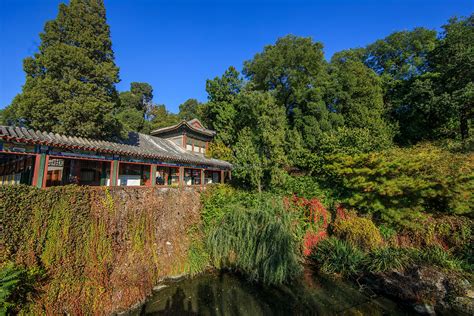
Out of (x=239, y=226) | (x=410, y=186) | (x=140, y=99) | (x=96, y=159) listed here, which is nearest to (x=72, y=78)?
(x=96, y=159)

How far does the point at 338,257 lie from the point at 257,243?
383 cm

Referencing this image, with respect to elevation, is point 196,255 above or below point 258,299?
above

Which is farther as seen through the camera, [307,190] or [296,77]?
[296,77]

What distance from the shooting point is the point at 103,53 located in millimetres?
12312

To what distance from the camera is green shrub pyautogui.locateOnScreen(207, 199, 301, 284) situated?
25.8 ft

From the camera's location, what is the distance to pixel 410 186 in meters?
9.41

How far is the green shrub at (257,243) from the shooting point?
7.85 metres

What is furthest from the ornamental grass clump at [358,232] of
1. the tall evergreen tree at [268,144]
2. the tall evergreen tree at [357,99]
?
the tall evergreen tree at [357,99]

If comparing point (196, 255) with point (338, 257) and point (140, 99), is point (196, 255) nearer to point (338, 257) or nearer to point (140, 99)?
point (338, 257)

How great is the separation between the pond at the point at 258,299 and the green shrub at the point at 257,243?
50 cm

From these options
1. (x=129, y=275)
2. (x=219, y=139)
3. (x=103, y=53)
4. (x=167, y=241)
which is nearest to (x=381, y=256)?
(x=167, y=241)

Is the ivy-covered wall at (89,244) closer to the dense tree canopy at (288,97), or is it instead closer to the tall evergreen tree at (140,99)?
the dense tree canopy at (288,97)

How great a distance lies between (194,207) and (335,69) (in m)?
20.7

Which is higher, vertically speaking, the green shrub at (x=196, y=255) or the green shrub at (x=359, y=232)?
the green shrub at (x=359, y=232)
